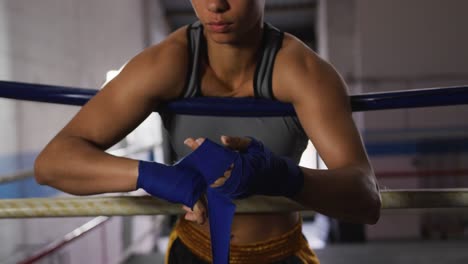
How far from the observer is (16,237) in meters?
2.75

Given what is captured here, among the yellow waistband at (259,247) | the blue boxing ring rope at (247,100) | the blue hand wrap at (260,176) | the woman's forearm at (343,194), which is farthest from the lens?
the yellow waistband at (259,247)

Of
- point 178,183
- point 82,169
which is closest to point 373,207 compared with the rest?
point 178,183

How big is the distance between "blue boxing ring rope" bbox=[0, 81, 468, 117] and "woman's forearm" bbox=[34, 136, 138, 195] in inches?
6.6

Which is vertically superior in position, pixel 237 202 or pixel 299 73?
pixel 299 73

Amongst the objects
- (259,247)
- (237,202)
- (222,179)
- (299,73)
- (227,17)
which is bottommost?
(259,247)

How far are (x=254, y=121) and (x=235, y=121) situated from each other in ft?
0.14

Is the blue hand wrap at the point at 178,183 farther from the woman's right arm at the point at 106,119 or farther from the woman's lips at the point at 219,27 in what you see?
the woman's lips at the point at 219,27

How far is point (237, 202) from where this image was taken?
99 centimetres

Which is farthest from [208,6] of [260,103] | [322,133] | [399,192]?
[399,192]

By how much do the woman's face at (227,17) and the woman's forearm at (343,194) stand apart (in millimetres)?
341

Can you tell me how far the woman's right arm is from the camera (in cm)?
96

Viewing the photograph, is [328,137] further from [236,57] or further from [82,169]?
[82,169]

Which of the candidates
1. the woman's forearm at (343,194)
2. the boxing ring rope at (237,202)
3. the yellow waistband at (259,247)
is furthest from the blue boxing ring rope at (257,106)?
the yellow waistband at (259,247)

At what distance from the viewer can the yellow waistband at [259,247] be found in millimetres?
1187
